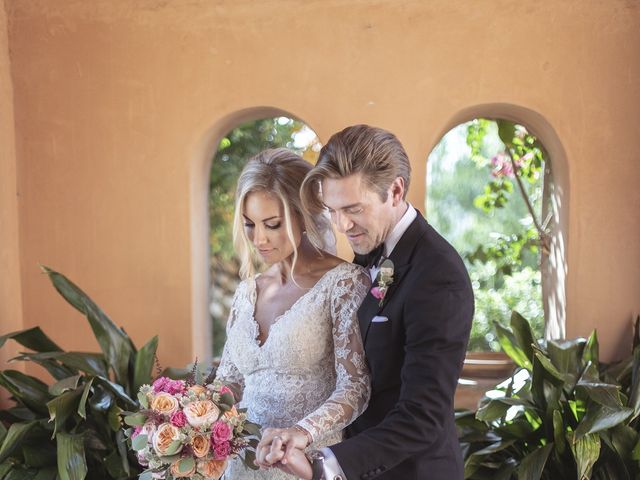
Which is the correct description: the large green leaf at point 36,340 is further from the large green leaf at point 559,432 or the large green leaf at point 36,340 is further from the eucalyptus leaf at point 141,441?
the large green leaf at point 559,432

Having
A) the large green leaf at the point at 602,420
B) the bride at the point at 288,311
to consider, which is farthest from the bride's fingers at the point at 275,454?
the large green leaf at the point at 602,420

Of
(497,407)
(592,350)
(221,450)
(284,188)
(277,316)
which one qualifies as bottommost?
(497,407)

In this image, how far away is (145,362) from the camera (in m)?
3.50

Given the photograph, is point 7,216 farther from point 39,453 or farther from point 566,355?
point 566,355

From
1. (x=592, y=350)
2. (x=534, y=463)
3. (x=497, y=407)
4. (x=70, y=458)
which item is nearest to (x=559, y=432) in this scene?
(x=534, y=463)

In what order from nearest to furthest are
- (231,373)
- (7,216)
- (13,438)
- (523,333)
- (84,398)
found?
(231,373)
(84,398)
(13,438)
(523,333)
(7,216)

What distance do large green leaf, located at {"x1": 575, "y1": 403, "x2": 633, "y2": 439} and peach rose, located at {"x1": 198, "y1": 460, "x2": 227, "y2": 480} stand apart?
1701 mm

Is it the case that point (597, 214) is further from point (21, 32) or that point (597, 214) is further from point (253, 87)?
point (21, 32)

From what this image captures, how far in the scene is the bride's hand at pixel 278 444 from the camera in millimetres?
1929

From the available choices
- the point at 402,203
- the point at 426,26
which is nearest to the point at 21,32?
the point at 426,26

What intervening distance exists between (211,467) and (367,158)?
0.95 metres

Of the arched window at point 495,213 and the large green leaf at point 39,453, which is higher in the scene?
the arched window at point 495,213

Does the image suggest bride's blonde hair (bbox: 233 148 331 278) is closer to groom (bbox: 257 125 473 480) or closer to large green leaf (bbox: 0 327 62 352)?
groom (bbox: 257 125 473 480)

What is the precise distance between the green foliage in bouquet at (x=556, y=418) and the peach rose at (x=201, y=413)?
1.60 metres
